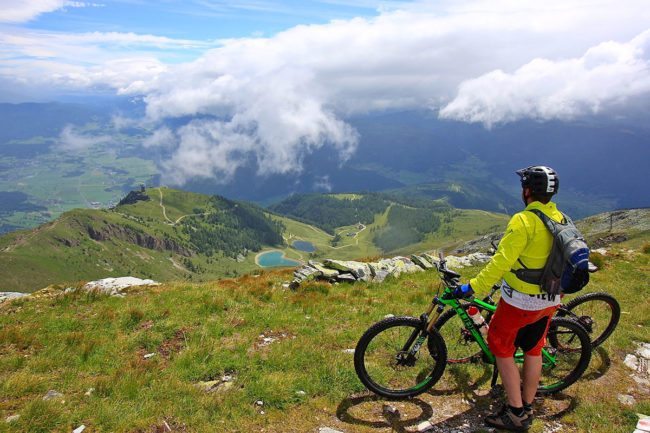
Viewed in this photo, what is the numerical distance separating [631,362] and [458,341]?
4423mm

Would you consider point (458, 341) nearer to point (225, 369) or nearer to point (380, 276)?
point (225, 369)

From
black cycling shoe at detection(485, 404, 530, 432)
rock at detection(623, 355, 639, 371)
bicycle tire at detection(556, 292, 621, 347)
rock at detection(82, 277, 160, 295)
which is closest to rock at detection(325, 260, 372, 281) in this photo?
rock at detection(82, 277, 160, 295)

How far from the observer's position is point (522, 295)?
639 cm

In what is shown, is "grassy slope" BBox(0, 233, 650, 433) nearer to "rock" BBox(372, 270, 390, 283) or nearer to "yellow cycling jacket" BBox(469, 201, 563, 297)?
"rock" BBox(372, 270, 390, 283)

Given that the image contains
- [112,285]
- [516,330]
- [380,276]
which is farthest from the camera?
[380,276]

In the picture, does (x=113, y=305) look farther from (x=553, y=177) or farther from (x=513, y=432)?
(x=553, y=177)

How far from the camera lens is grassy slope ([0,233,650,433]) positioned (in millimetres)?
7316

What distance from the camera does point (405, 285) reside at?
17.6 meters

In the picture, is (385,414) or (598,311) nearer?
(385,414)

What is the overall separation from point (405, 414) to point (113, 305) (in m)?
11.2

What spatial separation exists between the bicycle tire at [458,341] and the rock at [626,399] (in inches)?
115

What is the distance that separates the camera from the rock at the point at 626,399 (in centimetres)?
797

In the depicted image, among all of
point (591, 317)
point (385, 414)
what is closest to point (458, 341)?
point (385, 414)

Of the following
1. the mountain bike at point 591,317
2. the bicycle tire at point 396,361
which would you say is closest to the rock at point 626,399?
the mountain bike at point 591,317
